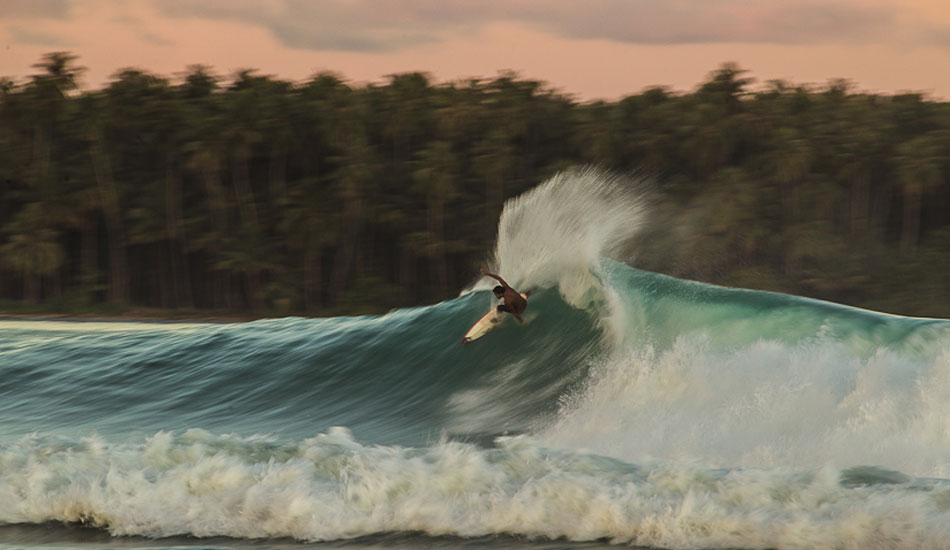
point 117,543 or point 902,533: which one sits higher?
point 902,533

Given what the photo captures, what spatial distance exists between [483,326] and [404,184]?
31.9 meters

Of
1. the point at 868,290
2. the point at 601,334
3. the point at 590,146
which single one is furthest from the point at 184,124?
the point at 601,334

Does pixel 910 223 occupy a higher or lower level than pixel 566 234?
lower

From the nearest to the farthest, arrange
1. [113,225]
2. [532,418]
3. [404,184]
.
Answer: [532,418], [404,184], [113,225]

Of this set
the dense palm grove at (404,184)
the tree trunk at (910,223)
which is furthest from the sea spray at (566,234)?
the tree trunk at (910,223)

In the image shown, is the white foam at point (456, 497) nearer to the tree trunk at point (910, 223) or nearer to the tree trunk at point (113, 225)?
the tree trunk at point (910, 223)

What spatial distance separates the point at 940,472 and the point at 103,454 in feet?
18.8

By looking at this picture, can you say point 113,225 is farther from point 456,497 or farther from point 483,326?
point 456,497

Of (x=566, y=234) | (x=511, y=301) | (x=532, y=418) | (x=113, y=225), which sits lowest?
(x=113, y=225)

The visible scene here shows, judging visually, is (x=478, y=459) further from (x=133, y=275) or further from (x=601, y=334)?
(x=133, y=275)

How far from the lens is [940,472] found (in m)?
6.75

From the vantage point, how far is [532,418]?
28.6 ft

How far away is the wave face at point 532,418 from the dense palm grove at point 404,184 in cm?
2779

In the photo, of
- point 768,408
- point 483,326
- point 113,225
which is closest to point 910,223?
point 113,225
